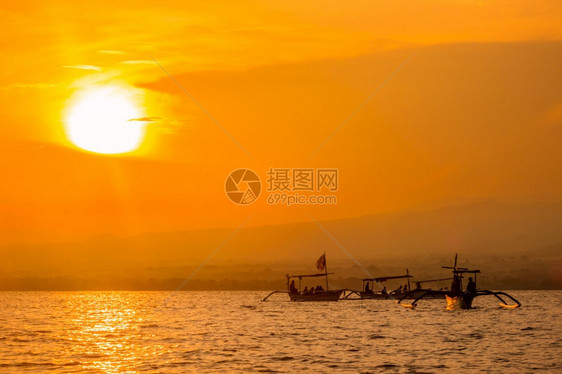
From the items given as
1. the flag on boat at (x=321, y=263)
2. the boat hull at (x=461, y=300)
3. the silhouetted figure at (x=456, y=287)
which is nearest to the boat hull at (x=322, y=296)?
the flag on boat at (x=321, y=263)

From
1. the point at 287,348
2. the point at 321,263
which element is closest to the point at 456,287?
the point at 321,263

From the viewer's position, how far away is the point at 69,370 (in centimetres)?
5875

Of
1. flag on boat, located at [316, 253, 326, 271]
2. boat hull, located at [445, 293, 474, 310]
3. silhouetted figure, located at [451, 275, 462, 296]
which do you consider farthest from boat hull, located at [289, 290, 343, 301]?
silhouetted figure, located at [451, 275, 462, 296]

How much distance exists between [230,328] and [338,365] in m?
47.8

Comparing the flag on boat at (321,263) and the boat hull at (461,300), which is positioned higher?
the flag on boat at (321,263)

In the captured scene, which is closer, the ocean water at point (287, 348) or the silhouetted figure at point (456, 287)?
the ocean water at point (287, 348)

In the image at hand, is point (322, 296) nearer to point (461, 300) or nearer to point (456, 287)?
point (461, 300)

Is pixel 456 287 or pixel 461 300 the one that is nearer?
pixel 456 287

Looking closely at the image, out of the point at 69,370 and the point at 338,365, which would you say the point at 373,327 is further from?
the point at 69,370

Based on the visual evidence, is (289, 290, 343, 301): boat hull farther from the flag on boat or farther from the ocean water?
the ocean water

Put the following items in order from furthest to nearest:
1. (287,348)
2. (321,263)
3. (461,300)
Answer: (321,263)
(461,300)
(287,348)

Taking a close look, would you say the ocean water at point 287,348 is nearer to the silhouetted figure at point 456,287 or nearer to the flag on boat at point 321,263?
the silhouetted figure at point 456,287

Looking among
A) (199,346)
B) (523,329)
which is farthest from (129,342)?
(523,329)

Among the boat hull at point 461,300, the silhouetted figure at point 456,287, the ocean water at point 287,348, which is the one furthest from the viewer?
the boat hull at point 461,300
